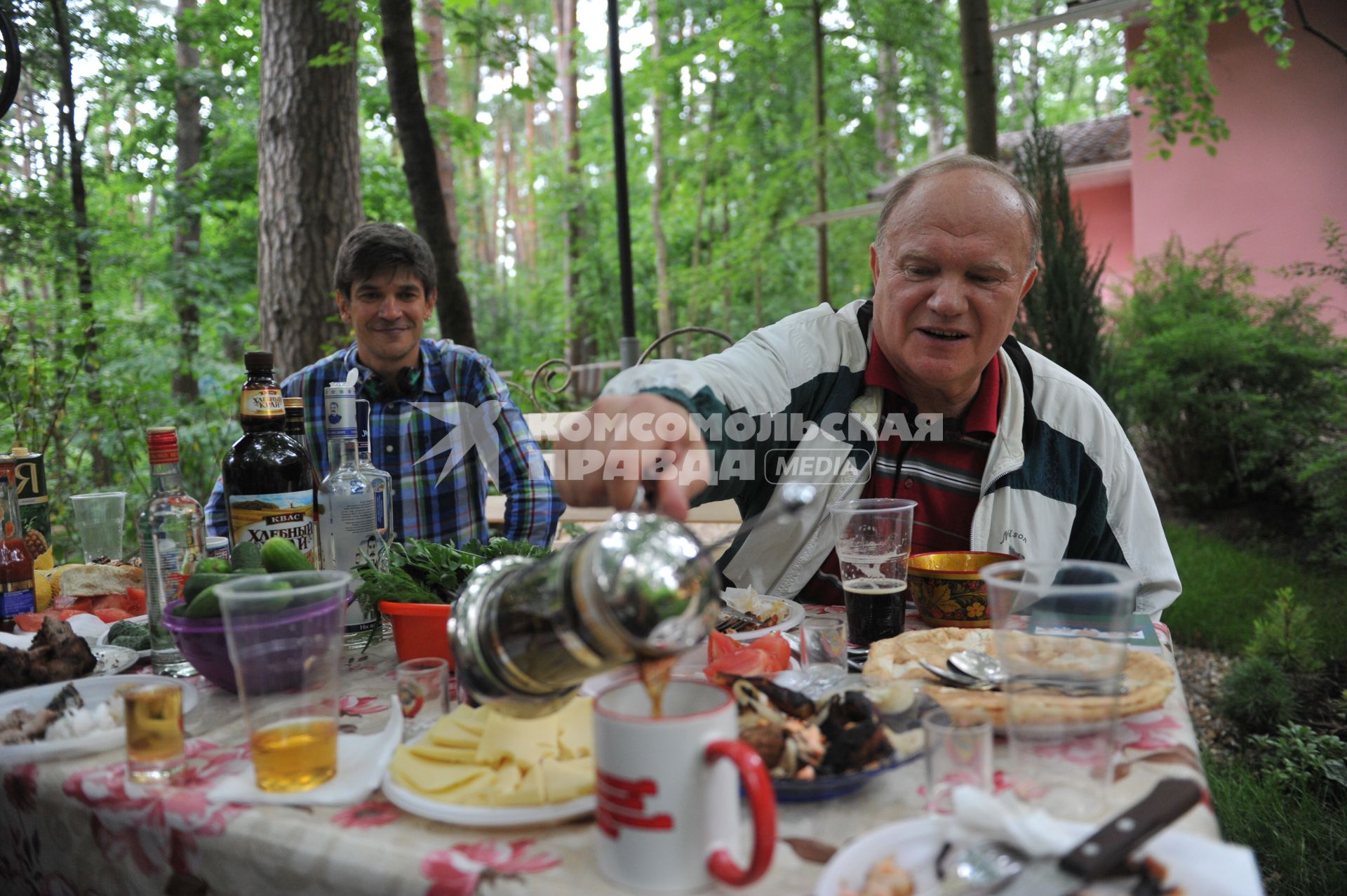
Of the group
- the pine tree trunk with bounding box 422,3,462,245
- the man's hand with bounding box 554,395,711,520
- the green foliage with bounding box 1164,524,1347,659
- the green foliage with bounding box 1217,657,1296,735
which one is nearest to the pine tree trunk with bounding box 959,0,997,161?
the green foliage with bounding box 1164,524,1347,659

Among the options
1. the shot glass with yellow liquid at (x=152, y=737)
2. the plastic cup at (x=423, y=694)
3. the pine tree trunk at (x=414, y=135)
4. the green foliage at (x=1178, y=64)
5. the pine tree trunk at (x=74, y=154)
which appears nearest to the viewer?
the shot glass with yellow liquid at (x=152, y=737)

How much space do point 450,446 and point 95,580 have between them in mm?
1639

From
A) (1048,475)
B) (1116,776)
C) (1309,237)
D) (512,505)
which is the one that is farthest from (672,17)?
(1116,776)

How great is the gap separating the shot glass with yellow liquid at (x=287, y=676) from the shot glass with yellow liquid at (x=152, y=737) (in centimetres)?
11

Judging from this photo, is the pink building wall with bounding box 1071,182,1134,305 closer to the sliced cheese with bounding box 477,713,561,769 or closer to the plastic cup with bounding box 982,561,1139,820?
the plastic cup with bounding box 982,561,1139,820

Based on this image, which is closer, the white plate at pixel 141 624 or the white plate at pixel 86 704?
the white plate at pixel 86 704

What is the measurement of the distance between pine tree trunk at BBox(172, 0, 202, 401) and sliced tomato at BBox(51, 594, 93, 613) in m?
6.89

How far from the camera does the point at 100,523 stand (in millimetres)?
2455

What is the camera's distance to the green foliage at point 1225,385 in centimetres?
678

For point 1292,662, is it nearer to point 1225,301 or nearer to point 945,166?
point 945,166

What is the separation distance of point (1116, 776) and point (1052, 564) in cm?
24

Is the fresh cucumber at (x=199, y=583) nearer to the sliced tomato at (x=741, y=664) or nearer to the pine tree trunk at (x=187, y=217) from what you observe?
the sliced tomato at (x=741, y=664)

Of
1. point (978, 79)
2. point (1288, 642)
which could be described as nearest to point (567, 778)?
point (1288, 642)

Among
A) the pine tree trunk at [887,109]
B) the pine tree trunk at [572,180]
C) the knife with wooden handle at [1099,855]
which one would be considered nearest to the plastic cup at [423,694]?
the knife with wooden handle at [1099,855]
